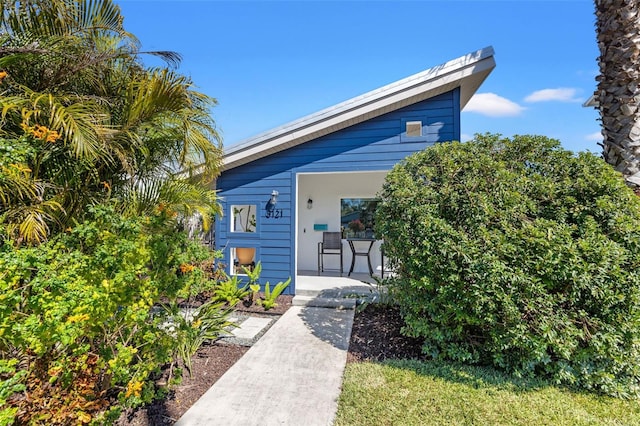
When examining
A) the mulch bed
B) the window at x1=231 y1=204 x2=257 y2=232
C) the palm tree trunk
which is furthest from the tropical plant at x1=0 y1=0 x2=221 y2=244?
the palm tree trunk

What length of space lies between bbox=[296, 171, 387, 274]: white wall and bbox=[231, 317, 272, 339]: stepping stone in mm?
4000

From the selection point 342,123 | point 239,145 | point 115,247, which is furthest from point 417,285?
point 239,145

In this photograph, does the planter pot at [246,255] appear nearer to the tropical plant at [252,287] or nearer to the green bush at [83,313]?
the tropical plant at [252,287]

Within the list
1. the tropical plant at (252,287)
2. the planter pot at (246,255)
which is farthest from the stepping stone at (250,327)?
the planter pot at (246,255)

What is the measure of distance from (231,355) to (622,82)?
19.0 feet

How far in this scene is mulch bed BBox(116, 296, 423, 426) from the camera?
8.48 feet

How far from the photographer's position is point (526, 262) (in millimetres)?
3064

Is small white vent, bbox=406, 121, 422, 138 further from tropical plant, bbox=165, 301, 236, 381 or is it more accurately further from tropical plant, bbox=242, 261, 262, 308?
tropical plant, bbox=165, 301, 236, 381

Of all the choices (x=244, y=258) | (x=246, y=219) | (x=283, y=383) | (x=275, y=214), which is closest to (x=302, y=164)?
(x=275, y=214)

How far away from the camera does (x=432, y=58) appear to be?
7.12m

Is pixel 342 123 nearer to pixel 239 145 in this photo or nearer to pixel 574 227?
pixel 239 145

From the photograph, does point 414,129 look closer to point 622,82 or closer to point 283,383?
point 622,82

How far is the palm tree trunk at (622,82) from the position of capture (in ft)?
12.1

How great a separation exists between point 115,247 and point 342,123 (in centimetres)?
472
